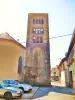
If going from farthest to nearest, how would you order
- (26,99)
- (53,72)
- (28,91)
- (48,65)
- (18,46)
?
(53,72) < (48,65) < (18,46) < (28,91) < (26,99)

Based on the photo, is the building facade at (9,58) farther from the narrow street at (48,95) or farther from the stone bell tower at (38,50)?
the narrow street at (48,95)

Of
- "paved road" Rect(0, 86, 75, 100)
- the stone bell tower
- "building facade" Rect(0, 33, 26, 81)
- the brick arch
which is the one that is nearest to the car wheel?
"paved road" Rect(0, 86, 75, 100)

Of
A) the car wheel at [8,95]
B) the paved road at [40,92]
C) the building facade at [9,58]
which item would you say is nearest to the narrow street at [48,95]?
the paved road at [40,92]

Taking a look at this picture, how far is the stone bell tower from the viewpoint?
34875 mm

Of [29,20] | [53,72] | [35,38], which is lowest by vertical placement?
[53,72]

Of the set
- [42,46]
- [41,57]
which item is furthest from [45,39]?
[41,57]

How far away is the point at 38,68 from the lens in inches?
1389

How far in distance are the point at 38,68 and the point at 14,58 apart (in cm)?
774

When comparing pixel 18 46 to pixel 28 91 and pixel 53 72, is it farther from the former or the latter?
pixel 53 72

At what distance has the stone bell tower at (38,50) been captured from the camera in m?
34.9

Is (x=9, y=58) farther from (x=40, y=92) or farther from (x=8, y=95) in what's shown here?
(x=8, y=95)

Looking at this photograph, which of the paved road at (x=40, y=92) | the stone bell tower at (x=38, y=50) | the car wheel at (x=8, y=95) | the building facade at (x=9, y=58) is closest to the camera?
the car wheel at (x=8, y=95)

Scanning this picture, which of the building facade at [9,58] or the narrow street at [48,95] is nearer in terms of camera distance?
the narrow street at [48,95]

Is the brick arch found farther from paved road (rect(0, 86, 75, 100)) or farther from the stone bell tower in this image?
paved road (rect(0, 86, 75, 100))
